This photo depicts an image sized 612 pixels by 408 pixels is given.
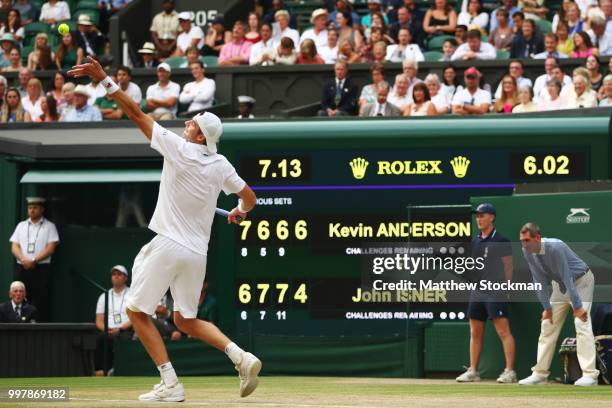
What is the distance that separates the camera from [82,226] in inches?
809

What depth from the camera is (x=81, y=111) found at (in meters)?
20.9

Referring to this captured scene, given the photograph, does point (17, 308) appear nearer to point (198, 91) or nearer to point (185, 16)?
point (198, 91)

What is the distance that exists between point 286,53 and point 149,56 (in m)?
2.90

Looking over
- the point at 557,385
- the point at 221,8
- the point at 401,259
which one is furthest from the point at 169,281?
the point at 221,8

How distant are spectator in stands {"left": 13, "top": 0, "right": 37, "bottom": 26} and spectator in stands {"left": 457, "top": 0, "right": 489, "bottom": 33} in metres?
8.33

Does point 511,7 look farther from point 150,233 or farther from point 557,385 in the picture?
point 557,385

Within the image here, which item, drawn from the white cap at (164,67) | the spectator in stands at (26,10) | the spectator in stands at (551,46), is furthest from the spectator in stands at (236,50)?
the spectator in stands at (26,10)

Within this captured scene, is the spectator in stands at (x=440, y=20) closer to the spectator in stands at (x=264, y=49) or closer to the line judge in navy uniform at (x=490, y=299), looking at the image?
the spectator in stands at (x=264, y=49)

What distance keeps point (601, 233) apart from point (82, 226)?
860 centimetres

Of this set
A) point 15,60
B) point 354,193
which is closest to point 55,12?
point 15,60

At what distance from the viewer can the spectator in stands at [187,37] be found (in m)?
23.0

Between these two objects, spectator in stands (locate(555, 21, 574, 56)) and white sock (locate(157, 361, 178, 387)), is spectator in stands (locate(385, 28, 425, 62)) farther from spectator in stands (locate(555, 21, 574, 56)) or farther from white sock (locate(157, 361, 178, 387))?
white sock (locate(157, 361, 178, 387))

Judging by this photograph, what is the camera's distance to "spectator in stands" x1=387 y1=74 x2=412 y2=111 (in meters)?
19.2

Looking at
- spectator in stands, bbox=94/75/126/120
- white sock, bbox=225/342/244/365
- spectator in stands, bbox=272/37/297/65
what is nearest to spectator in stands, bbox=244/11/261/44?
spectator in stands, bbox=272/37/297/65
